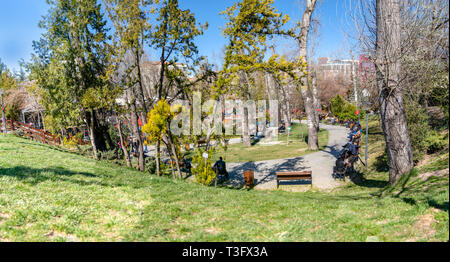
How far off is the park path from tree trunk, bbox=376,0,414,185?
3.00m

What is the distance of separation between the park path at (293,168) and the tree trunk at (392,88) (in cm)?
300

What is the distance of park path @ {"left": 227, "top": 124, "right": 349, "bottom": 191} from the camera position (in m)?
10.7

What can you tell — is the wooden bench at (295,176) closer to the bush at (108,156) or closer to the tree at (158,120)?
the tree at (158,120)

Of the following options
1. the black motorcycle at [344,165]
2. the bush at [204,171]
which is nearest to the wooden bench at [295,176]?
the black motorcycle at [344,165]

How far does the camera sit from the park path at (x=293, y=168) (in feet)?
35.0

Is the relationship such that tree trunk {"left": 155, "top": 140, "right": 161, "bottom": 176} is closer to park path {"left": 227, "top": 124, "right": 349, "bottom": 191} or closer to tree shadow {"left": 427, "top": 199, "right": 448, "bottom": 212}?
park path {"left": 227, "top": 124, "right": 349, "bottom": 191}

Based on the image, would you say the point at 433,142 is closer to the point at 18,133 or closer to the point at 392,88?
the point at 392,88

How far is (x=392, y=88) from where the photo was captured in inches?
267

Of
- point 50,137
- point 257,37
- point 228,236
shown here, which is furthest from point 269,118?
point 228,236

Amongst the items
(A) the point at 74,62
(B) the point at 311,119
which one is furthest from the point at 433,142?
(A) the point at 74,62

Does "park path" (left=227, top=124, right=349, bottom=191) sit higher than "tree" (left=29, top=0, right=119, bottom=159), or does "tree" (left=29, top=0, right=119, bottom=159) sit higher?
"tree" (left=29, top=0, right=119, bottom=159)

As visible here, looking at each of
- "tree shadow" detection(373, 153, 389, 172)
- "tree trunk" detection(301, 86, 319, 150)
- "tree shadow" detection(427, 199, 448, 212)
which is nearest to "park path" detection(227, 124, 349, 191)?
"tree trunk" detection(301, 86, 319, 150)
